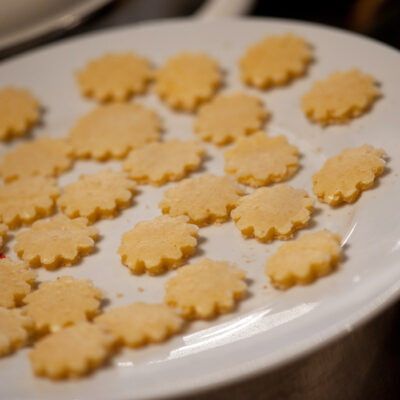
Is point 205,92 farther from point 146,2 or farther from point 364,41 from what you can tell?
point 146,2

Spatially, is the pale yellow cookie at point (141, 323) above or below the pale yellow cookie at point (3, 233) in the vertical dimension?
above

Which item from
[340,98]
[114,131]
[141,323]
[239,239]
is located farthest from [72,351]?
[340,98]

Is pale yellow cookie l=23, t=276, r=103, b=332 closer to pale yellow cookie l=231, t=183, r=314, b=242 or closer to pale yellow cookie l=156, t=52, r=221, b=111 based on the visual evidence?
pale yellow cookie l=231, t=183, r=314, b=242

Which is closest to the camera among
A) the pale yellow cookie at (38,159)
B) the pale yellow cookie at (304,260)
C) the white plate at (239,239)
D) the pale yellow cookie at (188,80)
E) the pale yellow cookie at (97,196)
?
the white plate at (239,239)

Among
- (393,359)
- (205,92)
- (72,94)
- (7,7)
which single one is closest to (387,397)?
(393,359)

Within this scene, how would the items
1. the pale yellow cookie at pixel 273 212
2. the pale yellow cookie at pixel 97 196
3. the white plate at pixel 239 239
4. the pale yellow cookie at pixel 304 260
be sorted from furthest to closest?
the pale yellow cookie at pixel 97 196 → the pale yellow cookie at pixel 273 212 → the pale yellow cookie at pixel 304 260 → the white plate at pixel 239 239

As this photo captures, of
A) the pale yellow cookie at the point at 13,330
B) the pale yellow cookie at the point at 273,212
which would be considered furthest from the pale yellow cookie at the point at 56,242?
the pale yellow cookie at the point at 273,212

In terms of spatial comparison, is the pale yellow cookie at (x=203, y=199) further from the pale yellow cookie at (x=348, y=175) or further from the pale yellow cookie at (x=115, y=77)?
the pale yellow cookie at (x=115, y=77)
